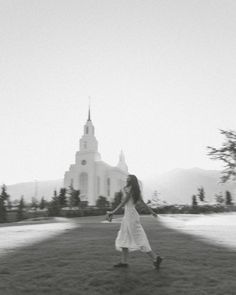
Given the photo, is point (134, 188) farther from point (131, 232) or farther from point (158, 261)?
point (158, 261)

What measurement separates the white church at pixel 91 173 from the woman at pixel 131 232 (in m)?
90.1

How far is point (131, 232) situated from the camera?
658cm

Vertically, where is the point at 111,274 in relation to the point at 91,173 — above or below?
below

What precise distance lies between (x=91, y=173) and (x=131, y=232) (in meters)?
92.0

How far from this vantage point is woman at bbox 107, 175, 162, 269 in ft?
21.2

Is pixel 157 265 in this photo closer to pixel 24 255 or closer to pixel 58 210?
pixel 24 255

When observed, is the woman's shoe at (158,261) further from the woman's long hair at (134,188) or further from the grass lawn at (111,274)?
the woman's long hair at (134,188)

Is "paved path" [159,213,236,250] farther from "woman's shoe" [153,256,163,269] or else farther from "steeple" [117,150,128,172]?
"steeple" [117,150,128,172]

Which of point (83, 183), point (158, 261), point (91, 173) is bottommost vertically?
point (158, 261)

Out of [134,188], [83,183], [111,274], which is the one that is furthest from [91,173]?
[111,274]

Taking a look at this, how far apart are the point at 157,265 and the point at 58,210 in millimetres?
35551

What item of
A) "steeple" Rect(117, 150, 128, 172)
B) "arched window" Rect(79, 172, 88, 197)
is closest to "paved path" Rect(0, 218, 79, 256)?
"arched window" Rect(79, 172, 88, 197)

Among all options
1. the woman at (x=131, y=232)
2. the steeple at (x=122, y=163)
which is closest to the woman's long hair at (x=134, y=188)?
the woman at (x=131, y=232)

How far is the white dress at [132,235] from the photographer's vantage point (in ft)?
21.2
